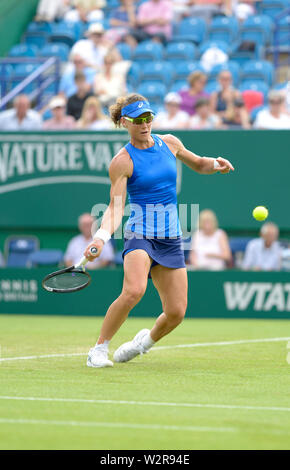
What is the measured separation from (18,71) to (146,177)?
10252 mm

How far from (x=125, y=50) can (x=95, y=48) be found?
88 cm

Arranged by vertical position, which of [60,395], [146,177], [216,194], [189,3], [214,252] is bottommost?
[60,395]

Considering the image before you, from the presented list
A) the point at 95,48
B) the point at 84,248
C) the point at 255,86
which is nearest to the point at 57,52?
the point at 95,48

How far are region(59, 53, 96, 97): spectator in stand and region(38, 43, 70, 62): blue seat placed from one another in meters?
1.21

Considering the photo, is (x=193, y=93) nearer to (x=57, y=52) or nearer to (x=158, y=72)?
(x=158, y=72)

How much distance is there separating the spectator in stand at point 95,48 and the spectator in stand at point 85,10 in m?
1.84

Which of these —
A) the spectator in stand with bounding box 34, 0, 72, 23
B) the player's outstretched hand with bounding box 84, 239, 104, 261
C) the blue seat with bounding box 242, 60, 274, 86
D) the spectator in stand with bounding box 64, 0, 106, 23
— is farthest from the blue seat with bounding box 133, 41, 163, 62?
the player's outstretched hand with bounding box 84, 239, 104, 261

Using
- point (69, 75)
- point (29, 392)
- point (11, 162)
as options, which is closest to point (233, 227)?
point (11, 162)

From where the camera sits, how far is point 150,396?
6023 mm

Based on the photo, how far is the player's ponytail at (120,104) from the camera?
734cm

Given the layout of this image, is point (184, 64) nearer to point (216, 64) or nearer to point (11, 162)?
point (216, 64)

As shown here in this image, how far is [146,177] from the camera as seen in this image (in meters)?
7.38

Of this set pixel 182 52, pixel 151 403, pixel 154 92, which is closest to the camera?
pixel 151 403

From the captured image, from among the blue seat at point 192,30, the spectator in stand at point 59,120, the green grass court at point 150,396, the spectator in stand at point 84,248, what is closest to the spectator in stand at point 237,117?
the spectator in stand at point 59,120
